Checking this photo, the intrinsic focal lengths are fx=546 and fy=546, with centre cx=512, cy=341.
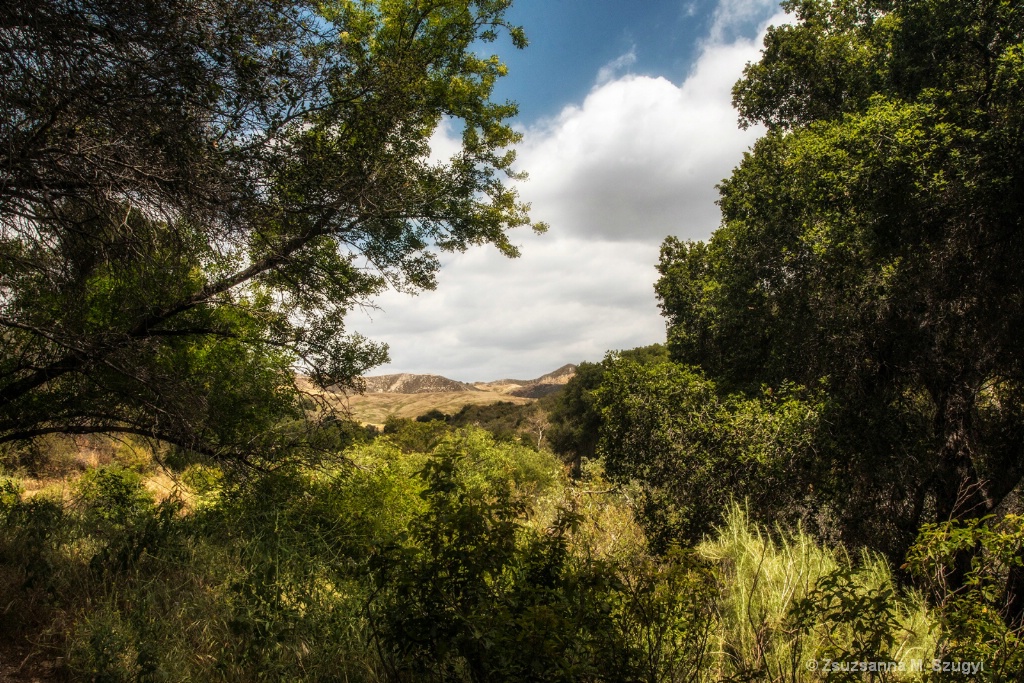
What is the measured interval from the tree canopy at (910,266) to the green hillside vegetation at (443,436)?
0.06 meters

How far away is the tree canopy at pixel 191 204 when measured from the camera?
4.30m

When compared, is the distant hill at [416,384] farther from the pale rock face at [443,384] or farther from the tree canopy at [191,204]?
the tree canopy at [191,204]

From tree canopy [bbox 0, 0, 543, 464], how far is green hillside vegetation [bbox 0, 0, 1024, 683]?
1.8 inches

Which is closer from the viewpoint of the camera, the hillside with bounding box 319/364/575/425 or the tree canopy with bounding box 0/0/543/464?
the tree canopy with bounding box 0/0/543/464

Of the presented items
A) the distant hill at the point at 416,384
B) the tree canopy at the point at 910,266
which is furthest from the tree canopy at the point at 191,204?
the distant hill at the point at 416,384

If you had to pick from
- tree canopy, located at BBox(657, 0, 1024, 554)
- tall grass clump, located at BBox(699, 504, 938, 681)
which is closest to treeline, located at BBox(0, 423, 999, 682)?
tall grass clump, located at BBox(699, 504, 938, 681)

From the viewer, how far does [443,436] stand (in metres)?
8.52

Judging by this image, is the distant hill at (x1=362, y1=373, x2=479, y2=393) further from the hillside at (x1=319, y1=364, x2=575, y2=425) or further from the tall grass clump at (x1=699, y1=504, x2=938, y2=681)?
the tall grass clump at (x1=699, y1=504, x2=938, y2=681)

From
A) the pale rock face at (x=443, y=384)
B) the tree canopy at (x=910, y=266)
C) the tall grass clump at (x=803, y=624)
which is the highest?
the pale rock face at (x=443, y=384)

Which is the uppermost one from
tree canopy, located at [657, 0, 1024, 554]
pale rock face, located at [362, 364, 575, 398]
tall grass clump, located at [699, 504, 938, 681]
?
pale rock face, located at [362, 364, 575, 398]

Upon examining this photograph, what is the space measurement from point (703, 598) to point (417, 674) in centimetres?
178

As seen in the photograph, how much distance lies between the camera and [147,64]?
4625mm

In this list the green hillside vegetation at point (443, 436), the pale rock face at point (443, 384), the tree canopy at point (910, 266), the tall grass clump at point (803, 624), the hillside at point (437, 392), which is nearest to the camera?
the tall grass clump at point (803, 624)

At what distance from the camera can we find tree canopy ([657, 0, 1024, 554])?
876 cm
